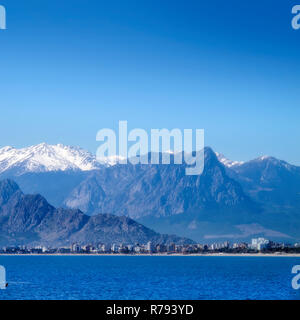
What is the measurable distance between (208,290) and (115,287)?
20.6m

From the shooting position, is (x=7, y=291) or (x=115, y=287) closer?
(x=7, y=291)
